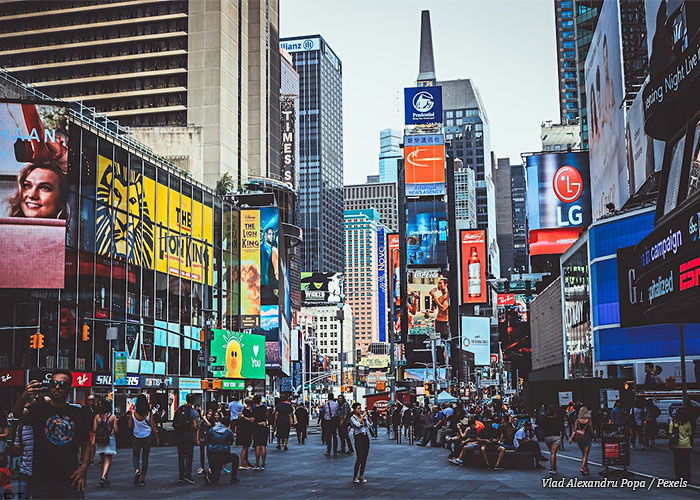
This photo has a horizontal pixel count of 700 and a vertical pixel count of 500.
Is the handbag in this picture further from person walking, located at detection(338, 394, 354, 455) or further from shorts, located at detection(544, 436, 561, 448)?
person walking, located at detection(338, 394, 354, 455)

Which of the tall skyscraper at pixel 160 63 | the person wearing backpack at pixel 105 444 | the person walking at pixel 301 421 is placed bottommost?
the person walking at pixel 301 421

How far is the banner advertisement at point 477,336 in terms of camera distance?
117931mm

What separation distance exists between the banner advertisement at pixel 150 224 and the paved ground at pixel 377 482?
3321cm

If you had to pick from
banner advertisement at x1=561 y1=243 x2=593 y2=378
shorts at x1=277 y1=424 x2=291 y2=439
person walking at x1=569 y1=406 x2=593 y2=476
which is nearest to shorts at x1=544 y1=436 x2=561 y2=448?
person walking at x1=569 y1=406 x2=593 y2=476

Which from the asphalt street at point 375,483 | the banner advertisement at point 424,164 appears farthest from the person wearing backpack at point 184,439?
the banner advertisement at point 424,164

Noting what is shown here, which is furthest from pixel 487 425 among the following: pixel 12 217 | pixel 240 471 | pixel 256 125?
pixel 256 125

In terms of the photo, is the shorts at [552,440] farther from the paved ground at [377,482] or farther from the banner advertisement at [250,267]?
the banner advertisement at [250,267]

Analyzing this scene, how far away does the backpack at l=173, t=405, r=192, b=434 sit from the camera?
1961cm

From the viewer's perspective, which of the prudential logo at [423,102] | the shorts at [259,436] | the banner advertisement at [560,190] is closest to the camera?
the shorts at [259,436]

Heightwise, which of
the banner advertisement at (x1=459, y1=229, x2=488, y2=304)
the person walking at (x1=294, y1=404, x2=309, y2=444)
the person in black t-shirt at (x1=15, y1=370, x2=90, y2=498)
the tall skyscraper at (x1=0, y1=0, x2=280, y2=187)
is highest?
the tall skyscraper at (x1=0, y1=0, x2=280, y2=187)

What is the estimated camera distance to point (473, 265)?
19075cm

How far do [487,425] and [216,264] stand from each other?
58.2 m

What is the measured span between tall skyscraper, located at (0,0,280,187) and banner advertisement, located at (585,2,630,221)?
4407cm

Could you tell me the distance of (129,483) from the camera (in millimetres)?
19578
